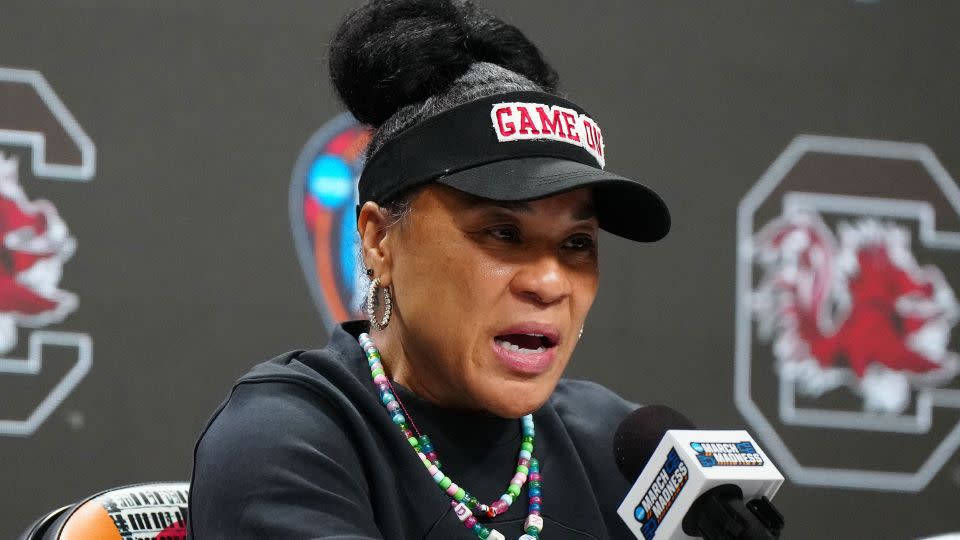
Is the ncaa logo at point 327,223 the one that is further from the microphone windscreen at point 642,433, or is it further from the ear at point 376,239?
the microphone windscreen at point 642,433

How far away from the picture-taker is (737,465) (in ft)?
3.26

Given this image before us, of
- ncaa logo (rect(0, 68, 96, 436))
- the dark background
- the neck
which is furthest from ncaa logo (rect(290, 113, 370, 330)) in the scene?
the neck

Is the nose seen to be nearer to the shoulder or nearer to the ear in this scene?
the ear

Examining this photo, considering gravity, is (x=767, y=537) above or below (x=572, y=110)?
below

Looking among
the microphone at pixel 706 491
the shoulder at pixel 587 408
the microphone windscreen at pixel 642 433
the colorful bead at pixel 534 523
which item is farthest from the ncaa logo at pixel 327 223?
the microphone at pixel 706 491

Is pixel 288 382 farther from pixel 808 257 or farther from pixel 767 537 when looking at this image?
pixel 808 257

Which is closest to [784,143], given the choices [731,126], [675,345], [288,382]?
[731,126]

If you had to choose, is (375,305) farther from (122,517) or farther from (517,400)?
(122,517)

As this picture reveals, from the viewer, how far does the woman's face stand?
4.12 ft

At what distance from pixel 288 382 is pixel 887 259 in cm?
162

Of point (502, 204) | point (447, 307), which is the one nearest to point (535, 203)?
point (502, 204)

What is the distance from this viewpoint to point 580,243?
1330 mm

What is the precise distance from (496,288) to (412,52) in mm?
296

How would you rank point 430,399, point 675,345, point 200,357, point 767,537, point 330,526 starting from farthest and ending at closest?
point 675,345 < point 200,357 < point 430,399 < point 330,526 < point 767,537
